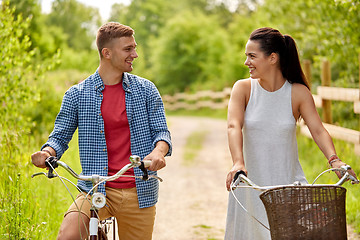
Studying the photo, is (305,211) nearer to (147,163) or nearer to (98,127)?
(147,163)

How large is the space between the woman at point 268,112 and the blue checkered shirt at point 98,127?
55 centimetres

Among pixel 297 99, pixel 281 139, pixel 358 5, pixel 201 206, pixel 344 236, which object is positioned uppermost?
pixel 358 5

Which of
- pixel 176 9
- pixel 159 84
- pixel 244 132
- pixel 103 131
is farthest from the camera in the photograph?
pixel 176 9

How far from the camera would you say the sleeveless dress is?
3.99m

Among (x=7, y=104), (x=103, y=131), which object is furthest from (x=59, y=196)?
(x=103, y=131)

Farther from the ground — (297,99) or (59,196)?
(297,99)

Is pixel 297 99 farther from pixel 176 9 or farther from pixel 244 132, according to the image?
pixel 176 9

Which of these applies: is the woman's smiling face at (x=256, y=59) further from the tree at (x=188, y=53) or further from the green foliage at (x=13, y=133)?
the tree at (x=188, y=53)

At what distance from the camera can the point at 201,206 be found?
8633mm

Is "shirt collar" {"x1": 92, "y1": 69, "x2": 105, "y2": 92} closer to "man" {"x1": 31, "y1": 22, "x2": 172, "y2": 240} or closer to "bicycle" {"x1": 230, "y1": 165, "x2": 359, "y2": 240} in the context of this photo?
"man" {"x1": 31, "y1": 22, "x2": 172, "y2": 240}

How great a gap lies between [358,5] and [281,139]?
4600mm

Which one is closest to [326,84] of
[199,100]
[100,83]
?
[100,83]

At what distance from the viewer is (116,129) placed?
3.89 m

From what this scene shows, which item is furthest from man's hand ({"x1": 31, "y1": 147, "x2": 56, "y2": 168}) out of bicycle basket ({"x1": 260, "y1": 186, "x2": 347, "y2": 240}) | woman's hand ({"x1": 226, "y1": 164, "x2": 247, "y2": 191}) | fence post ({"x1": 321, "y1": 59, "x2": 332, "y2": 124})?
fence post ({"x1": 321, "y1": 59, "x2": 332, "y2": 124})
